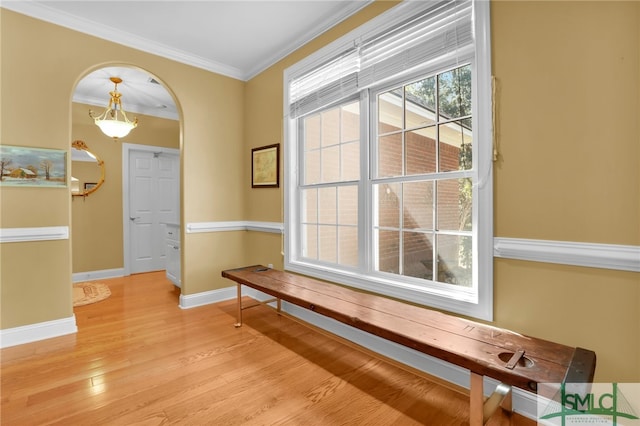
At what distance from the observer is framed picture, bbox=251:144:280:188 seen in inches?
134

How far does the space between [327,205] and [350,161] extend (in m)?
0.51

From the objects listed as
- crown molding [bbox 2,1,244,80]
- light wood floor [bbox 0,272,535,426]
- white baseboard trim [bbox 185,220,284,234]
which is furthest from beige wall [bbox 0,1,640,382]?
white baseboard trim [bbox 185,220,284,234]

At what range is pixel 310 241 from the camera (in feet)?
10.5

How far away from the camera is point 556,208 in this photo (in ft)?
5.13

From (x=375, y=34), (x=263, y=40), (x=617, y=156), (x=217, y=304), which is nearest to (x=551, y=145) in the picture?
(x=617, y=156)

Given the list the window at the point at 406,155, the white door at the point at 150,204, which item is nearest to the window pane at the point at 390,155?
the window at the point at 406,155

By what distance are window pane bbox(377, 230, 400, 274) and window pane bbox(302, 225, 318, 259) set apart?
813mm

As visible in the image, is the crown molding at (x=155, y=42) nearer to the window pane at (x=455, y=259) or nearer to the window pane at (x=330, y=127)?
the window pane at (x=330, y=127)

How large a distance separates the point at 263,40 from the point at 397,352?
316 cm

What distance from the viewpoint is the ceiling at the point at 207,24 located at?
8.32ft

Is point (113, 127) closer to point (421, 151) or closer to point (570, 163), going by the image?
point (421, 151)

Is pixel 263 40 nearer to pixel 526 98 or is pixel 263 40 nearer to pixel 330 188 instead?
pixel 330 188

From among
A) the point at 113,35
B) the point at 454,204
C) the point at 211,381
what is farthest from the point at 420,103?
the point at 113,35

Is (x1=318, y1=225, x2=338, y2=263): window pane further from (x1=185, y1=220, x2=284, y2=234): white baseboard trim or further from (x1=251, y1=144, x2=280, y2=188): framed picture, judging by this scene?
(x1=251, y1=144, x2=280, y2=188): framed picture
